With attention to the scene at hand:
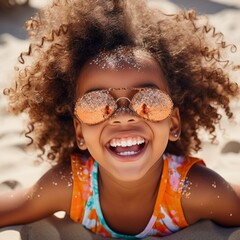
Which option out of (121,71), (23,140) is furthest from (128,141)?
(23,140)

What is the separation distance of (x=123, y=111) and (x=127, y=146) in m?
0.18

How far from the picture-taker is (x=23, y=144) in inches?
150

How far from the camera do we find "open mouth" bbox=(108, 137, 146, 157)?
8.40 ft

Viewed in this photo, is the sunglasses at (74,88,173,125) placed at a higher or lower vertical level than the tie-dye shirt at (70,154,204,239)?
higher

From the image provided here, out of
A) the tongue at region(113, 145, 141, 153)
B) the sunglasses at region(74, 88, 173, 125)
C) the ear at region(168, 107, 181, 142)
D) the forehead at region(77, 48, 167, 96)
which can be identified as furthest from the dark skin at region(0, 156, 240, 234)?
the forehead at region(77, 48, 167, 96)

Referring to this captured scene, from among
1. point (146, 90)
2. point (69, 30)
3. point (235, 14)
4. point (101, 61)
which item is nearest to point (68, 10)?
point (69, 30)

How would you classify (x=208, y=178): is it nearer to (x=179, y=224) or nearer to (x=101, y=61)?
(x=179, y=224)

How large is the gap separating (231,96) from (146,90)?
→ 2.66 ft

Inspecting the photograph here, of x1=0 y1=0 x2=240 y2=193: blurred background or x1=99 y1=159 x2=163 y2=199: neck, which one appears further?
x1=0 y1=0 x2=240 y2=193: blurred background

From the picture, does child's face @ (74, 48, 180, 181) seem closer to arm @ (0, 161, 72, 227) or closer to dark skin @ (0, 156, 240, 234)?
dark skin @ (0, 156, 240, 234)

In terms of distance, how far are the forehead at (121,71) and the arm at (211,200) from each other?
0.51 metres

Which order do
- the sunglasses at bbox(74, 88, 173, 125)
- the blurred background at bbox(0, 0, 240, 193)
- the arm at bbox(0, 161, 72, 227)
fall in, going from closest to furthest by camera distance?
the sunglasses at bbox(74, 88, 173, 125)
the arm at bbox(0, 161, 72, 227)
the blurred background at bbox(0, 0, 240, 193)

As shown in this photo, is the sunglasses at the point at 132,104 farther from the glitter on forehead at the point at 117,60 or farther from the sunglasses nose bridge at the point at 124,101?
the glitter on forehead at the point at 117,60

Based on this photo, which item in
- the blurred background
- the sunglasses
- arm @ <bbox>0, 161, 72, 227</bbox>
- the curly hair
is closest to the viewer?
the sunglasses
